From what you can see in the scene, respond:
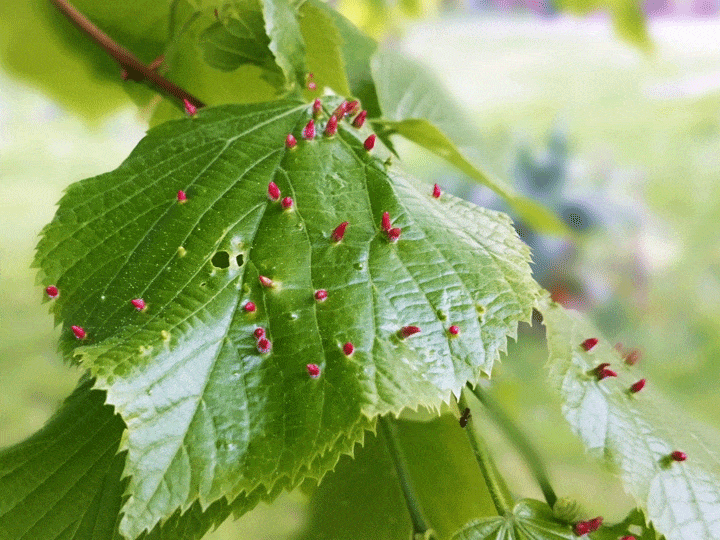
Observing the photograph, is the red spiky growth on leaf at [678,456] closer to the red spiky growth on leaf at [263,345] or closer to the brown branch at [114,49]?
the red spiky growth on leaf at [263,345]

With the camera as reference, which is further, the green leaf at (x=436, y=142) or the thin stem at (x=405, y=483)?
the green leaf at (x=436, y=142)

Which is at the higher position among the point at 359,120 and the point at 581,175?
the point at 359,120

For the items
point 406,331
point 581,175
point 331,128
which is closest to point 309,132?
point 331,128

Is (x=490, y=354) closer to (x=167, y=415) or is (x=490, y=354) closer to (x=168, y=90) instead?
(x=167, y=415)

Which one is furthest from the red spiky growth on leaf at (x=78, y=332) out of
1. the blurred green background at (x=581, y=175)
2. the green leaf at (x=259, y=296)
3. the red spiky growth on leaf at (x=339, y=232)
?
the blurred green background at (x=581, y=175)

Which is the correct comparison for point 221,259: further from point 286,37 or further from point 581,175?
point 581,175
